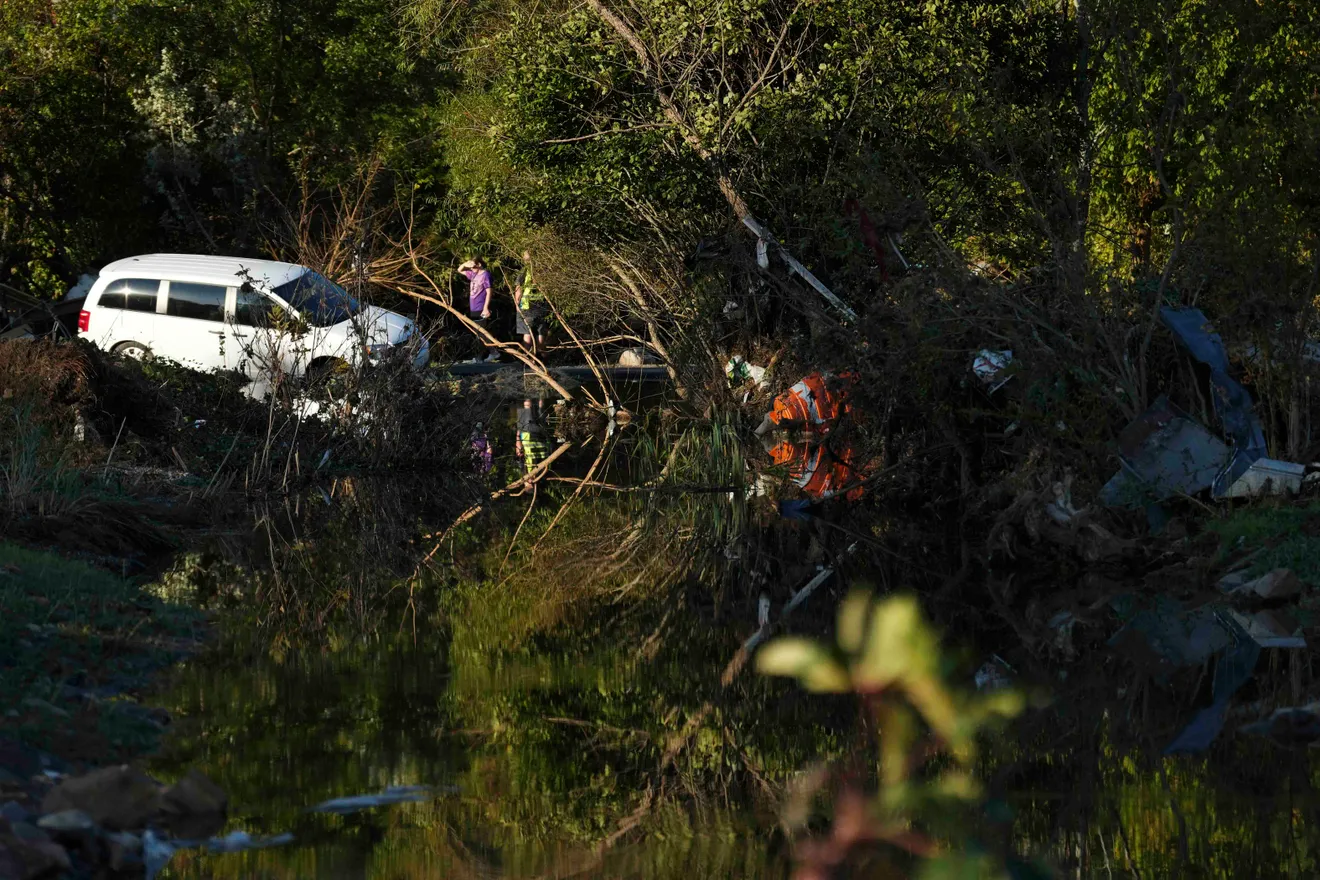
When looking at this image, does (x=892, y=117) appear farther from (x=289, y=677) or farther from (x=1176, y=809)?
(x=1176, y=809)

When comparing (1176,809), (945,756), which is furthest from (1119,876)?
(945,756)

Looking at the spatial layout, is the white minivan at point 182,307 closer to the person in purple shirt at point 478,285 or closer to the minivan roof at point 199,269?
the minivan roof at point 199,269

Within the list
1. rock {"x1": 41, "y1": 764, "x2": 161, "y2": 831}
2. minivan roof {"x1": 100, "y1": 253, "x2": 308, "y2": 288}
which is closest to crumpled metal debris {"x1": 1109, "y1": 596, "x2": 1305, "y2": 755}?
rock {"x1": 41, "y1": 764, "x2": 161, "y2": 831}

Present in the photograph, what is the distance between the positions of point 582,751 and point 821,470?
848cm

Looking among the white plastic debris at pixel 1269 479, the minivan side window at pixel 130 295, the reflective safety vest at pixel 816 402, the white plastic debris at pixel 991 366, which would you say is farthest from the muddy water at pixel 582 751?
the minivan side window at pixel 130 295

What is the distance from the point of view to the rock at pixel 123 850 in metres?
4.99

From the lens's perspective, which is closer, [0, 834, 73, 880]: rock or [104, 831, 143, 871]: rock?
[0, 834, 73, 880]: rock

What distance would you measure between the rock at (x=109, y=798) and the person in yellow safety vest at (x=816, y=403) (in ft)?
30.3

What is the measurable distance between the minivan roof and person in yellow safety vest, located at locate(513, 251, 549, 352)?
9.97 ft

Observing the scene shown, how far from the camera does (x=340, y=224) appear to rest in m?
20.1

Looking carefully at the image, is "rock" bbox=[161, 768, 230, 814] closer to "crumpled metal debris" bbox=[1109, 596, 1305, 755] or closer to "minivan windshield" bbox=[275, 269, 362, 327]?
"crumpled metal debris" bbox=[1109, 596, 1305, 755]

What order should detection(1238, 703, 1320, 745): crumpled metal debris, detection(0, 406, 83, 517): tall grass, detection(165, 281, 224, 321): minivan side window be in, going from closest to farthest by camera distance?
detection(1238, 703, 1320, 745): crumpled metal debris → detection(0, 406, 83, 517): tall grass → detection(165, 281, 224, 321): minivan side window

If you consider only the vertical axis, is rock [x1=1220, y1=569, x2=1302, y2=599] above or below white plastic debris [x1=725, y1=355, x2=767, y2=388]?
below

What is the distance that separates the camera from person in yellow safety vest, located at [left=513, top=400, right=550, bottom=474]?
64.9 ft
